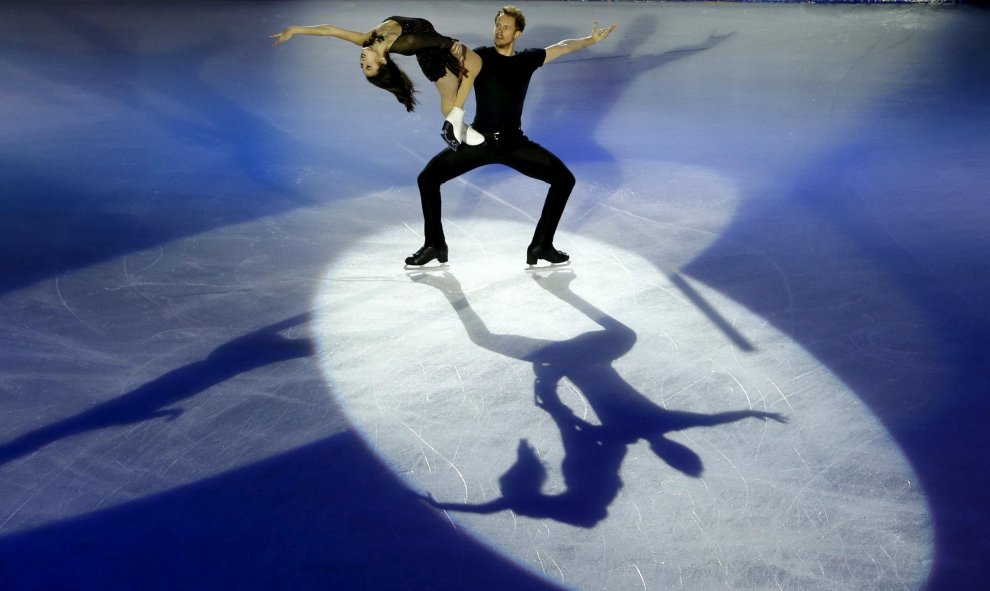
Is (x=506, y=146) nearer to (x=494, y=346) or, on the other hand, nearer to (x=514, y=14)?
(x=514, y=14)

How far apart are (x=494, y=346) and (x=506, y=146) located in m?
1.26

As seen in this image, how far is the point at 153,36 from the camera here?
11.3 meters

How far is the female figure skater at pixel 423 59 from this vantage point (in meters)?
4.89

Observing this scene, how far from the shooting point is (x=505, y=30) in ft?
16.6

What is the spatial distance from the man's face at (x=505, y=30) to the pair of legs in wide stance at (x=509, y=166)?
544mm

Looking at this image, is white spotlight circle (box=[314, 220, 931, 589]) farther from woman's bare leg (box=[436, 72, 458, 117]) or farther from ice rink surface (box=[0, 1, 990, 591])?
woman's bare leg (box=[436, 72, 458, 117])

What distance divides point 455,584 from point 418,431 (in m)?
0.97

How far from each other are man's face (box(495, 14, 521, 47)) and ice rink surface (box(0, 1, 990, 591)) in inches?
55.3

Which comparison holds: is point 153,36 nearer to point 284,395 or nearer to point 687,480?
point 284,395

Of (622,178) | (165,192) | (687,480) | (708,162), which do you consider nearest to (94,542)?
(687,480)

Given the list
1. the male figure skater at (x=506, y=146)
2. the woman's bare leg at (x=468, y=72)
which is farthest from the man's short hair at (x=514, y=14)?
the woman's bare leg at (x=468, y=72)

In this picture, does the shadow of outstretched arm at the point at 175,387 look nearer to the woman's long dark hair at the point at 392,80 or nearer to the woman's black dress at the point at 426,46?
the woman's long dark hair at the point at 392,80

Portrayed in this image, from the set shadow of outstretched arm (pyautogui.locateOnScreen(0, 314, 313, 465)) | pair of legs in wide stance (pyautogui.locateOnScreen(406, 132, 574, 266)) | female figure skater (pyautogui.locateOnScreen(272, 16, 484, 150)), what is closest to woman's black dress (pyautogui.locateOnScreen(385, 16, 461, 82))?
female figure skater (pyautogui.locateOnScreen(272, 16, 484, 150))

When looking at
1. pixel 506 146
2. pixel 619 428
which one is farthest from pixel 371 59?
pixel 619 428
